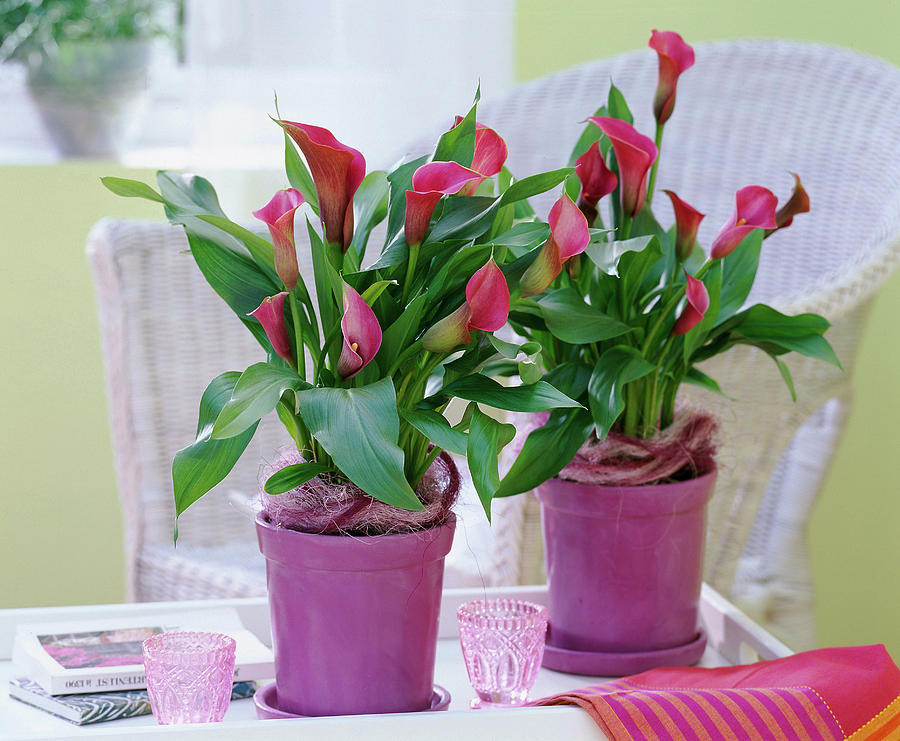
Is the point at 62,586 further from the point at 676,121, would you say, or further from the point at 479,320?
the point at 479,320

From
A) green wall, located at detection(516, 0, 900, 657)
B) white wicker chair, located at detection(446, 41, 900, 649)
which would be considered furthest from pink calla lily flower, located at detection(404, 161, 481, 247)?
green wall, located at detection(516, 0, 900, 657)

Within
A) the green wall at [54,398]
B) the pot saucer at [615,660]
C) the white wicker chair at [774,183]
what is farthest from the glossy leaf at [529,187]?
the green wall at [54,398]

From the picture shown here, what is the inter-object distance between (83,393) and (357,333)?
149cm

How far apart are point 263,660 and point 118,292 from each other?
0.80m

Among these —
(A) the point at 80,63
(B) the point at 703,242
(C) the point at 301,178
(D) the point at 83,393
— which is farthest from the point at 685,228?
(A) the point at 80,63

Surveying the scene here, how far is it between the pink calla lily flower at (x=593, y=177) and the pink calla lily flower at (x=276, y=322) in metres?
0.22

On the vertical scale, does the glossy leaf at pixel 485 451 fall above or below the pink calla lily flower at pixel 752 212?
below

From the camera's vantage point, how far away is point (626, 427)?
0.81 metres

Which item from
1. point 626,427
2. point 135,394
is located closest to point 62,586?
point 135,394

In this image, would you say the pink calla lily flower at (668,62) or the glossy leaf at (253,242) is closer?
the glossy leaf at (253,242)

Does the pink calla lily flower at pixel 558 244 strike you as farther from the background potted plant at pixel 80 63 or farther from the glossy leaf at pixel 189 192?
the background potted plant at pixel 80 63

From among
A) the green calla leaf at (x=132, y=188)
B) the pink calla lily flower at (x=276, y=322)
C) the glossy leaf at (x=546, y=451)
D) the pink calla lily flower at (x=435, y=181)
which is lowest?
the glossy leaf at (x=546, y=451)

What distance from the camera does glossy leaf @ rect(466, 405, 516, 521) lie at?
24.2 inches

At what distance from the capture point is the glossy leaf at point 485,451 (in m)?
0.62
